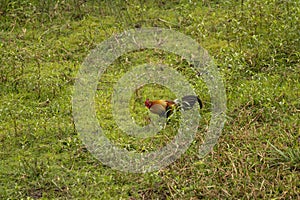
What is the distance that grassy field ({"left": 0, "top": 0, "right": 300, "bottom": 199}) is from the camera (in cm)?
468

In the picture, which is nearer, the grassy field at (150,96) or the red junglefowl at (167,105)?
the grassy field at (150,96)

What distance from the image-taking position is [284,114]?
538 cm

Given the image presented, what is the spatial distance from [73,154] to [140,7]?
2728mm

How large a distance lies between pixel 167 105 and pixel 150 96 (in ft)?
1.90

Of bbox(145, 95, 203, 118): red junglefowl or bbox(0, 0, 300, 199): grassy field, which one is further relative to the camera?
bbox(145, 95, 203, 118): red junglefowl

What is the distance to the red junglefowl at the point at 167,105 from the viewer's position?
5367 millimetres

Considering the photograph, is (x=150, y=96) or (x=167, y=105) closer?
(x=167, y=105)

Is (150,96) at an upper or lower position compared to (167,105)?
lower

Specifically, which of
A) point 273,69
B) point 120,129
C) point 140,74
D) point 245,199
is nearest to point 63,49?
point 140,74

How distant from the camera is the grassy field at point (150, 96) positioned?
15.4ft

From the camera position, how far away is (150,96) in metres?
5.96

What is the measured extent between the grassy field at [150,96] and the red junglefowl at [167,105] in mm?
159

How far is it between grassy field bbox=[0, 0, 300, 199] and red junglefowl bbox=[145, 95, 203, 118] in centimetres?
16

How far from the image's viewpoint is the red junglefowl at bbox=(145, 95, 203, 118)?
17.6 ft
